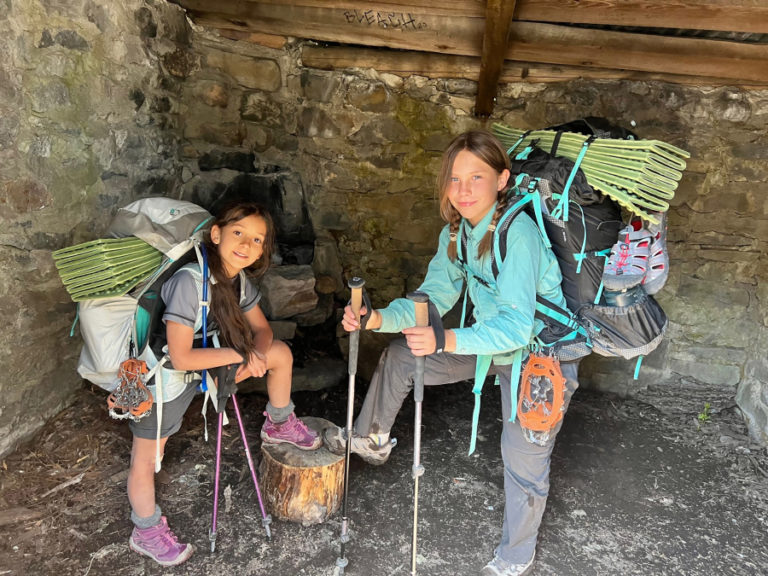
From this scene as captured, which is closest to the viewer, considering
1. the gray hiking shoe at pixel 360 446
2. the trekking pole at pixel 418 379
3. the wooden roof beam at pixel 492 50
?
the trekking pole at pixel 418 379

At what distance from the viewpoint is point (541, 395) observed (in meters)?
2.29

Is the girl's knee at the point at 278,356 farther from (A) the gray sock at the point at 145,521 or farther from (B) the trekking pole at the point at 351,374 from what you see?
(A) the gray sock at the point at 145,521

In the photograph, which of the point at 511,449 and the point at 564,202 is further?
the point at 511,449

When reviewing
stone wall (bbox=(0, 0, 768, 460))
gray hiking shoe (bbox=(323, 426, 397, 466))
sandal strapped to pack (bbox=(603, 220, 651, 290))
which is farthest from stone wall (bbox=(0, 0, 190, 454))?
sandal strapped to pack (bbox=(603, 220, 651, 290))

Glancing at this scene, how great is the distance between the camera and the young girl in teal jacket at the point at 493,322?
7.14ft

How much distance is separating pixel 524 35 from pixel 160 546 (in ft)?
11.1

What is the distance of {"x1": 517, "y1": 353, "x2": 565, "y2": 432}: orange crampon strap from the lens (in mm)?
2271

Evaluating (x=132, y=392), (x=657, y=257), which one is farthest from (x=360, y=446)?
(x=657, y=257)

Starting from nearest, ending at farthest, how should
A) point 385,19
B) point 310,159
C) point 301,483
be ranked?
point 301,483 < point 385,19 < point 310,159

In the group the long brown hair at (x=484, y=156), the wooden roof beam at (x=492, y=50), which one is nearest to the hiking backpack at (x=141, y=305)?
the long brown hair at (x=484, y=156)

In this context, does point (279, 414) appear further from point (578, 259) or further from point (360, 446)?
point (578, 259)

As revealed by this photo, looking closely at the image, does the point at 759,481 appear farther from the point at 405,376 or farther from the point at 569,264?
the point at 405,376

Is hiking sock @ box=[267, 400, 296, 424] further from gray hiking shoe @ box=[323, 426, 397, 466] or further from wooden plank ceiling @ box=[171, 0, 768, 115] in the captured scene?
wooden plank ceiling @ box=[171, 0, 768, 115]

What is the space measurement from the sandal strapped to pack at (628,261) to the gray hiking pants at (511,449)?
420 millimetres
